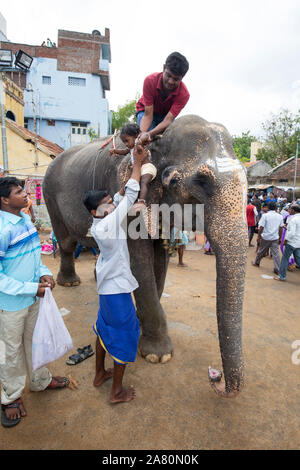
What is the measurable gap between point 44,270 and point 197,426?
175 centimetres

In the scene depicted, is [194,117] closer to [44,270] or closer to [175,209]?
[175,209]

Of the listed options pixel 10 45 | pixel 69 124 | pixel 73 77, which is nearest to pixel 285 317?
pixel 69 124

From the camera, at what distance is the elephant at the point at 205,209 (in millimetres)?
1899

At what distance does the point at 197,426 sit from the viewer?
2076mm

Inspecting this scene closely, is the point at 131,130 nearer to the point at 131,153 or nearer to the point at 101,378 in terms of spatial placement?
the point at 131,153

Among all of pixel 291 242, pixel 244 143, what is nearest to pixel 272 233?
pixel 291 242

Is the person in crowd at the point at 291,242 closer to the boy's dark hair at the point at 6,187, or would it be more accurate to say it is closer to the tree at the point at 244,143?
the boy's dark hair at the point at 6,187

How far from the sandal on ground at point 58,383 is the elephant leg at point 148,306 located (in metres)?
0.80

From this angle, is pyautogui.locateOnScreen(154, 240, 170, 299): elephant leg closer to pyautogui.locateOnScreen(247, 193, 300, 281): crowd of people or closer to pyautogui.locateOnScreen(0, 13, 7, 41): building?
pyautogui.locateOnScreen(247, 193, 300, 281): crowd of people

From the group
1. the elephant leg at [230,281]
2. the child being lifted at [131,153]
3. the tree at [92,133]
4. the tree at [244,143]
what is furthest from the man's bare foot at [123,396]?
the tree at [244,143]

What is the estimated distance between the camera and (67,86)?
23.6 meters

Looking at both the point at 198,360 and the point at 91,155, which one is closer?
the point at 198,360
